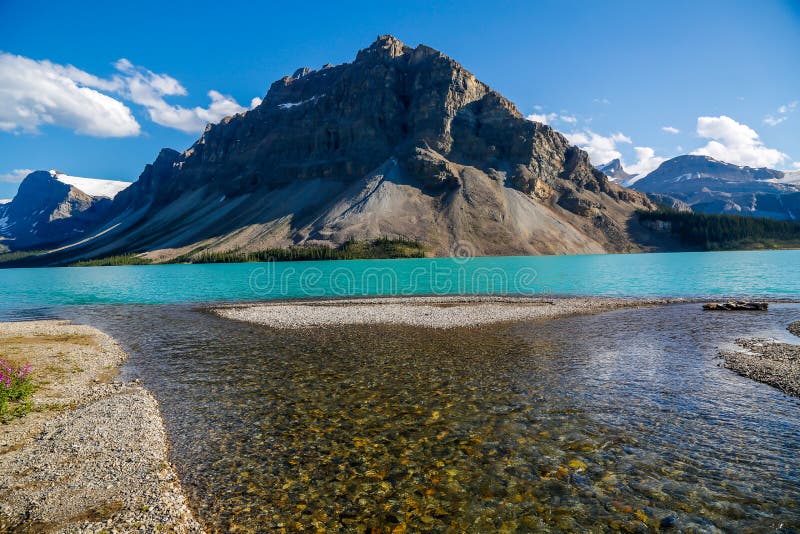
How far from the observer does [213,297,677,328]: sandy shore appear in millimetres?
41344

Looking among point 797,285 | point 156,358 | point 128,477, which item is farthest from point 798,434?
point 797,285

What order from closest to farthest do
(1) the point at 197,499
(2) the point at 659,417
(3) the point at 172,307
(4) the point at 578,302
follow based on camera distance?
(1) the point at 197,499
(2) the point at 659,417
(4) the point at 578,302
(3) the point at 172,307

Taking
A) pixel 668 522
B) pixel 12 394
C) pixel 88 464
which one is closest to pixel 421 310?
pixel 12 394

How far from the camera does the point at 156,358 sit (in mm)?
28016

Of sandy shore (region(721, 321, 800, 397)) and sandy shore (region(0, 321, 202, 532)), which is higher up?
sandy shore (region(721, 321, 800, 397))

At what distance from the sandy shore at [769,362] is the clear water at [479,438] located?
110cm

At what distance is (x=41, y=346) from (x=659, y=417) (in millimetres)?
38840

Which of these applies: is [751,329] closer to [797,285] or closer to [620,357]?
[620,357]

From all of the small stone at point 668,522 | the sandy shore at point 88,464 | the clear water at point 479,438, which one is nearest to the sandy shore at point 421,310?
the clear water at point 479,438

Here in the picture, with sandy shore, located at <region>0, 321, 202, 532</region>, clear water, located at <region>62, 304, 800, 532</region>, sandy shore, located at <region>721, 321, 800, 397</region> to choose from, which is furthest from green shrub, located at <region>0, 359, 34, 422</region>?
sandy shore, located at <region>721, 321, 800, 397</region>

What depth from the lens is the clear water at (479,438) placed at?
35.0ft

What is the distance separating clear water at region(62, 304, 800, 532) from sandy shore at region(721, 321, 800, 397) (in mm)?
1101

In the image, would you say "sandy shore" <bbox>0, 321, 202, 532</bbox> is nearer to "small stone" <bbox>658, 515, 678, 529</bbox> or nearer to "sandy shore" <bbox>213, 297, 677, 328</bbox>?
"small stone" <bbox>658, 515, 678, 529</bbox>

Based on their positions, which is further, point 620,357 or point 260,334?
point 260,334
